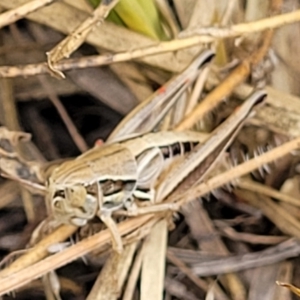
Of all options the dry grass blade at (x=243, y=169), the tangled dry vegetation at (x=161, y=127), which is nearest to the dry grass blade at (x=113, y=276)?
the tangled dry vegetation at (x=161, y=127)

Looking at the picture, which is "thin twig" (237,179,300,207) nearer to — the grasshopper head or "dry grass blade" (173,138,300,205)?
"dry grass blade" (173,138,300,205)

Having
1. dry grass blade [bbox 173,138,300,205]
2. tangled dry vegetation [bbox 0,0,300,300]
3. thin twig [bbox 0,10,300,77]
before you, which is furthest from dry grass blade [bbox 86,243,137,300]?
thin twig [bbox 0,10,300,77]

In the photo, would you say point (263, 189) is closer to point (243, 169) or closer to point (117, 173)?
point (243, 169)

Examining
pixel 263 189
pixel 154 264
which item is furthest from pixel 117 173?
pixel 263 189

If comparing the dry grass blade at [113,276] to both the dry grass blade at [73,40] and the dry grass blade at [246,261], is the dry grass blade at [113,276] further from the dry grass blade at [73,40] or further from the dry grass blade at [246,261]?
the dry grass blade at [73,40]

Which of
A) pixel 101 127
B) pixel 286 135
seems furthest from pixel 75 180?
pixel 286 135

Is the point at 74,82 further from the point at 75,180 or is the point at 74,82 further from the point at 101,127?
the point at 75,180
